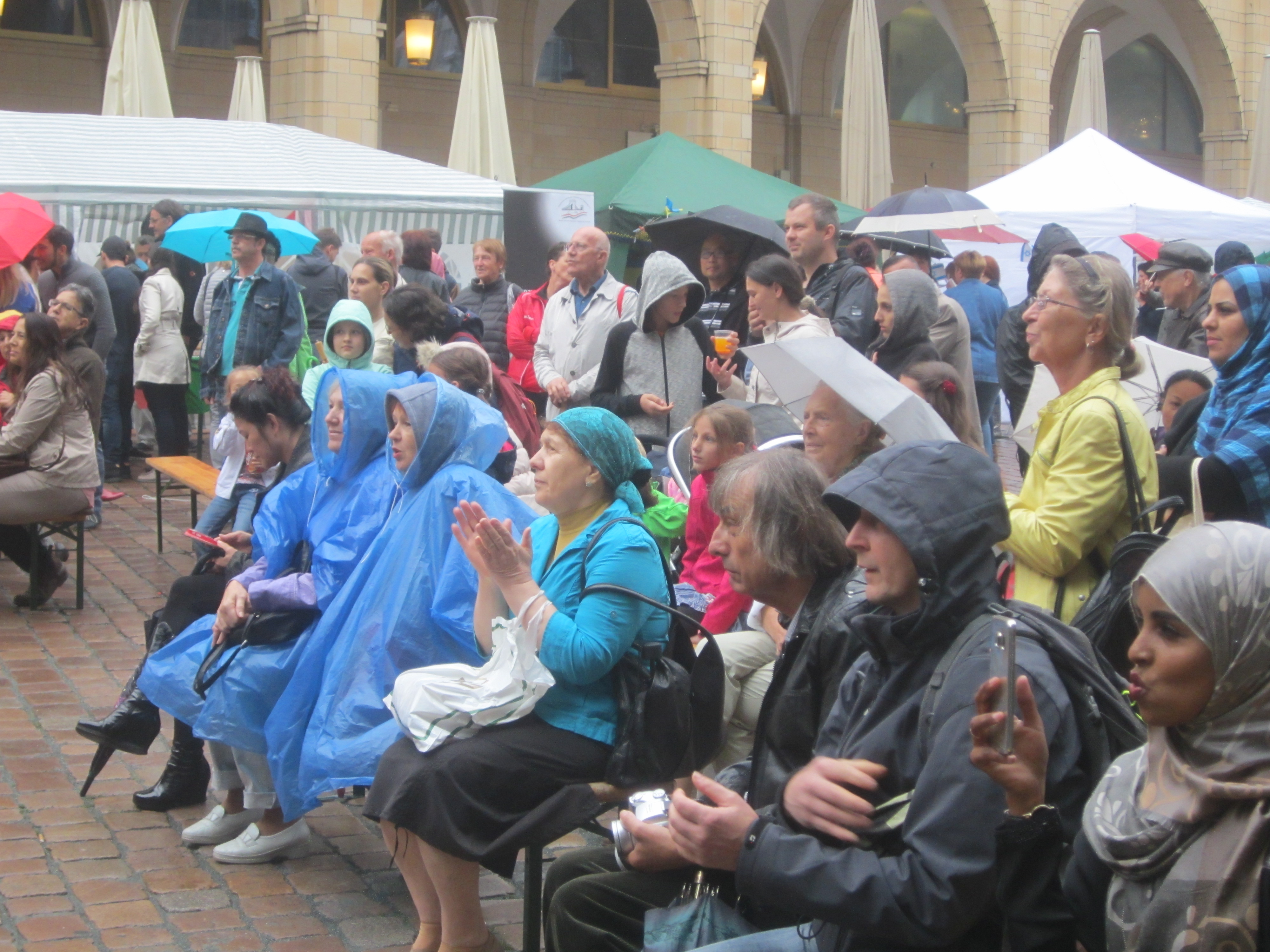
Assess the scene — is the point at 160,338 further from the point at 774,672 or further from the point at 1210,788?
the point at 1210,788

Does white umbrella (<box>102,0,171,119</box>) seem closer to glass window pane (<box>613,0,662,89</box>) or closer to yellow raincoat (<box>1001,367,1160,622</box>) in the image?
yellow raincoat (<box>1001,367,1160,622</box>)

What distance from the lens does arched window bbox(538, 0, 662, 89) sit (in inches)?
932

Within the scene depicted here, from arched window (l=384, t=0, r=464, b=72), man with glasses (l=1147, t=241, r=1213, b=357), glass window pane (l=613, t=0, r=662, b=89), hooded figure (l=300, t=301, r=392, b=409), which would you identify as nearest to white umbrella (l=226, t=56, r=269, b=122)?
arched window (l=384, t=0, r=464, b=72)

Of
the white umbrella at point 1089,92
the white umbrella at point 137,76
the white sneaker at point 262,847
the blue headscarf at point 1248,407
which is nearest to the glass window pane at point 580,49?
the white umbrella at point 1089,92

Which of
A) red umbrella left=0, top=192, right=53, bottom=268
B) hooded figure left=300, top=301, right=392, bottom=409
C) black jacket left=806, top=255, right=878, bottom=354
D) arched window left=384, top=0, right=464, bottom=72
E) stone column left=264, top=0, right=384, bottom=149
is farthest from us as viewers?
arched window left=384, top=0, right=464, bottom=72

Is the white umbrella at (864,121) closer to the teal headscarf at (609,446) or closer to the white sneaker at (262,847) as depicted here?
the white sneaker at (262,847)

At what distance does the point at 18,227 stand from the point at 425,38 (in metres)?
13.8

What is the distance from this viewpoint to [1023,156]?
77.3ft

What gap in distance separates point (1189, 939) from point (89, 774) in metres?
4.09

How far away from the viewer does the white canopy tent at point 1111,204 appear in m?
13.4

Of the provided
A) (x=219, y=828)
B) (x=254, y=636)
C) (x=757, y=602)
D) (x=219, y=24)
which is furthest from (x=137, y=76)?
(x=757, y=602)

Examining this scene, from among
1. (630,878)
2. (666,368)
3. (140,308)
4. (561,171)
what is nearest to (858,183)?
(561,171)

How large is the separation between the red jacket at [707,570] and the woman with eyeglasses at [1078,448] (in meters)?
0.98

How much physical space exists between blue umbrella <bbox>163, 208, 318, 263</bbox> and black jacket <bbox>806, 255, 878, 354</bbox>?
5.32m
